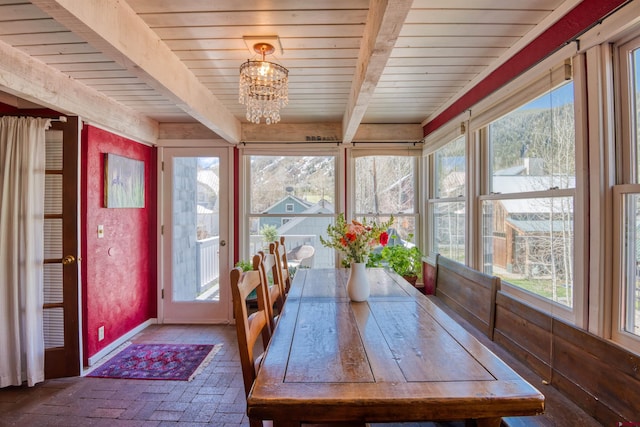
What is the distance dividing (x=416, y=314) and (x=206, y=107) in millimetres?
2250

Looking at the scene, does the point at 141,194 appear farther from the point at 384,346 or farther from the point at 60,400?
the point at 384,346

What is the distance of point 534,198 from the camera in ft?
6.34

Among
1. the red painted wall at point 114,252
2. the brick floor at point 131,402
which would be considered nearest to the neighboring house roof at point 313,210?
the red painted wall at point 114,252

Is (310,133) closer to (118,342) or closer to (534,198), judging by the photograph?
(534,198)

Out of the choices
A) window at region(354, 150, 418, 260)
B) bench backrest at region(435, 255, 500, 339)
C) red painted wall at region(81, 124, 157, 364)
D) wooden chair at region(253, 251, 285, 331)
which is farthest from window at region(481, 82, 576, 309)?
red painted wall at region(81, 124, 157, 364)

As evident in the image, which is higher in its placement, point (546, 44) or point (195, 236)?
point (546, 44)

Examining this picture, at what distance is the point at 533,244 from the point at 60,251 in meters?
Answer: 3.38

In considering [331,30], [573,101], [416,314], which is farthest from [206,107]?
[573,101]

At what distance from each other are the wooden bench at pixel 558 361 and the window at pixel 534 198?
171 mm

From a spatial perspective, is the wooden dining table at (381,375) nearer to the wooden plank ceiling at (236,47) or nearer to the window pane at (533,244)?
the window pane at (533,244)

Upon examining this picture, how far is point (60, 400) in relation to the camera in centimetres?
227

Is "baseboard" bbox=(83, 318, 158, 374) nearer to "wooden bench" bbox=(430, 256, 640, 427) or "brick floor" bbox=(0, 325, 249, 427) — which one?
"brick floor" bbox=(0, 325, 249, 427)

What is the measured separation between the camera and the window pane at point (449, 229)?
116 inches

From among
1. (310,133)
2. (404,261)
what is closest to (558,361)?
(404,261)
